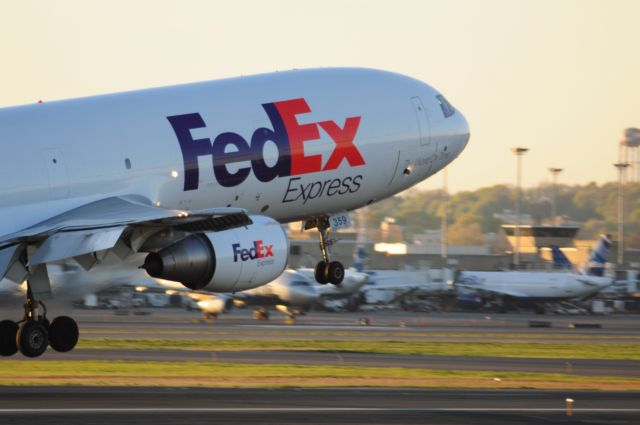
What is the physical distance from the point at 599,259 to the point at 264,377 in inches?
2694

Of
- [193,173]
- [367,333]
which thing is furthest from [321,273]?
[367,333]

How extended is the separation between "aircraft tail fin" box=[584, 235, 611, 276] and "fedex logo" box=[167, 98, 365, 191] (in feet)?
232

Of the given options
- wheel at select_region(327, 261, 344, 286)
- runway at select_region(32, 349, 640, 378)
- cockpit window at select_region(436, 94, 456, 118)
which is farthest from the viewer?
runway at select_region(32, 349, 640, 378)

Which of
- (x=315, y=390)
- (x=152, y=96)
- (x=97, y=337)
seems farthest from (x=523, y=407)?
(x=97, y=337)

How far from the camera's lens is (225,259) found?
28.5 meters

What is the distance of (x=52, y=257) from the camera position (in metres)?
26.1

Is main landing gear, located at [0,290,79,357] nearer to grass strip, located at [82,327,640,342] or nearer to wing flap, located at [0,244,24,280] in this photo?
wing flap, located at [0,244,24,280]

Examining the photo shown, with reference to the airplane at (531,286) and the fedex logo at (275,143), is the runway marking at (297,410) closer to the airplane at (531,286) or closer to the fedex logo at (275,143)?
the fedex logo at (275,143)

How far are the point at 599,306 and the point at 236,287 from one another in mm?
71938

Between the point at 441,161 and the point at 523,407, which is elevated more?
the point at 441,161

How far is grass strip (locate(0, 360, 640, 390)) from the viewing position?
121 feet

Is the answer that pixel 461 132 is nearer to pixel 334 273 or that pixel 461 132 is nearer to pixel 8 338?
pixel 334 273

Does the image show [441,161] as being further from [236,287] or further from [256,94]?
[236,287]

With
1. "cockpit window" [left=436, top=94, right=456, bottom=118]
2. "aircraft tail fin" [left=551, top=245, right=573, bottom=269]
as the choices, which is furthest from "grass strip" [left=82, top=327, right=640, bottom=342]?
"aircraft tail fin" [left=551, top=245, right=573, bottom=269]
